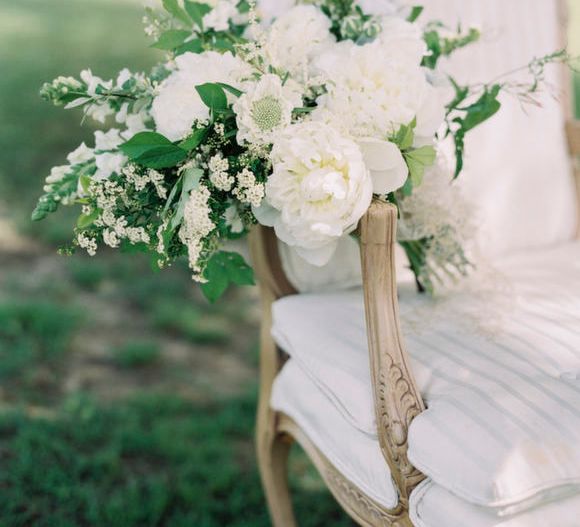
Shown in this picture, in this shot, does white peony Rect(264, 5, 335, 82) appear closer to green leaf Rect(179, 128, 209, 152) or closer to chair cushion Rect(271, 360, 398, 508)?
green leaf Rect(179, 128, 209, 152)

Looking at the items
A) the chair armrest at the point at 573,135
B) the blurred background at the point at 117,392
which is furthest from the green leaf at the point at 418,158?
the blurred background at the point at 117,392

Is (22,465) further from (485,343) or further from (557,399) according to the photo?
(557,399)

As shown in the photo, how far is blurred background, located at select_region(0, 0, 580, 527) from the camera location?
1.89 metres

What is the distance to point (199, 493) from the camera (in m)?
1.92

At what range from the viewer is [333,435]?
129 cm

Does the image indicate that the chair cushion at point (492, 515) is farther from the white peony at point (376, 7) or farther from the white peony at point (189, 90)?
the white peony at point (376, 7)

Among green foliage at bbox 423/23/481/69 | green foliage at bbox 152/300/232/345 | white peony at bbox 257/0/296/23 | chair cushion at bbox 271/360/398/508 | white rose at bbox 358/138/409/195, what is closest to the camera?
white rose at bbox 358/138/409/195

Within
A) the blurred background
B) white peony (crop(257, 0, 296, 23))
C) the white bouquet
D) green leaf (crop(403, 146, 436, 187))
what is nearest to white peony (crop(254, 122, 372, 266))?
the white bouquet

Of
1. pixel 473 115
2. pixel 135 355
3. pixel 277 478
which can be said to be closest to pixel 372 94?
pixel 473 115

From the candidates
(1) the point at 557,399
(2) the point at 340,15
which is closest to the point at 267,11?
(2) the point at 340,15

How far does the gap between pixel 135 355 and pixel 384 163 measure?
1655 mm

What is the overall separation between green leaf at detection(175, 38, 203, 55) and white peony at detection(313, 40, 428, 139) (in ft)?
0.88

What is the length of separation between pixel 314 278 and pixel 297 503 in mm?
703

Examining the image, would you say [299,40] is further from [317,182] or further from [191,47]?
[317,182]
